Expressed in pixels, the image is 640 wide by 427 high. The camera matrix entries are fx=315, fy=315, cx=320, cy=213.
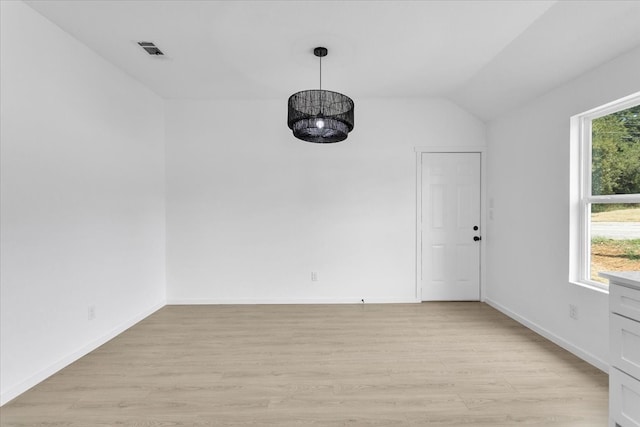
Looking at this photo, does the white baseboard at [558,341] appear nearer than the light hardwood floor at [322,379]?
No

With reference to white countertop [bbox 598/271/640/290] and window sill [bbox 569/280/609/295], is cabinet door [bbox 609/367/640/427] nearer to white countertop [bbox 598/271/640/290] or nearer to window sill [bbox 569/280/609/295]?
white countertop [bbox 598/271/640/290]

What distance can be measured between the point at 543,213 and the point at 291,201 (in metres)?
2.86

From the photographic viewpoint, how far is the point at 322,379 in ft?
7.72

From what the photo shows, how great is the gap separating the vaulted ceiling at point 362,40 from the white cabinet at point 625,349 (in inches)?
67.2

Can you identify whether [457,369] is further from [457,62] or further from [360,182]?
[457,62]

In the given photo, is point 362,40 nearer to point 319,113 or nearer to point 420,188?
point 319,113

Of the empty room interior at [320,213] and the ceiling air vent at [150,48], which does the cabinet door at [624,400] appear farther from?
the ceiling air vent at [150,48]

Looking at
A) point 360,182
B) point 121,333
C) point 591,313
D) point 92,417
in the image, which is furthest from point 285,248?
point 591,313

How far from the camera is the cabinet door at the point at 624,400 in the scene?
1591 millimetres

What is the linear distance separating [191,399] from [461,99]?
427 centimetres

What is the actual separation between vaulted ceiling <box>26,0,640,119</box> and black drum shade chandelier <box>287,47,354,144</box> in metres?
0.53

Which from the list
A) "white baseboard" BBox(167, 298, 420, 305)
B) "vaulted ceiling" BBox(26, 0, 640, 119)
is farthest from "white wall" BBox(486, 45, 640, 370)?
"white baseboard" BBox(167, 298, 420, 305)

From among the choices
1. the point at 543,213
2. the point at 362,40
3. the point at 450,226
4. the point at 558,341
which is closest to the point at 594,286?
the point at 558,341

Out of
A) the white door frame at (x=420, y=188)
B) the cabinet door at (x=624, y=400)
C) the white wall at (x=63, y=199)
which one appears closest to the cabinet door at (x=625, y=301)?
the cabinet door at (x=624, y=400)
